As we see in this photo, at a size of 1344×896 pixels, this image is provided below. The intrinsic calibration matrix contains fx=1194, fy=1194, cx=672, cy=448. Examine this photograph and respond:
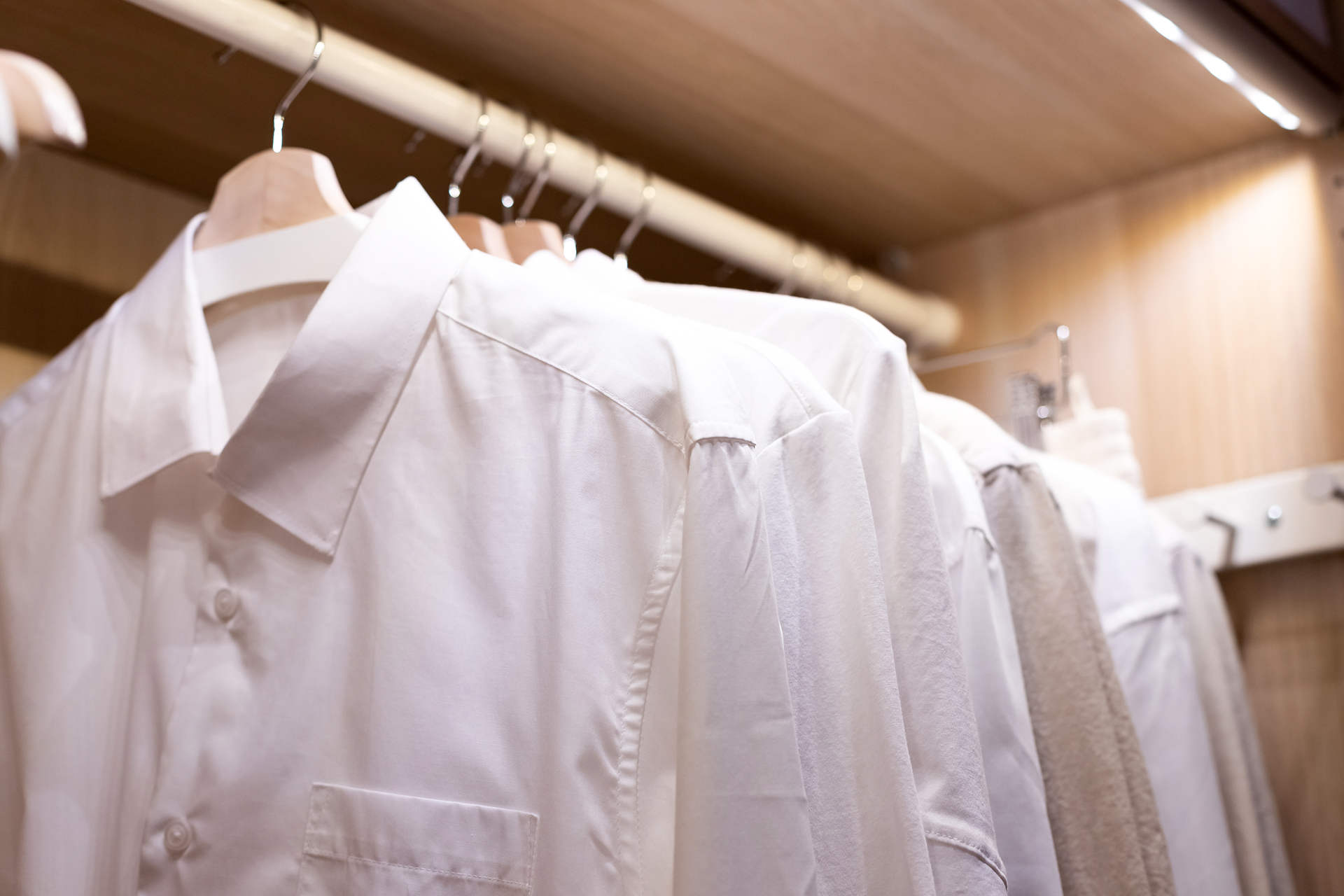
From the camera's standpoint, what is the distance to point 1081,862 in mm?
852

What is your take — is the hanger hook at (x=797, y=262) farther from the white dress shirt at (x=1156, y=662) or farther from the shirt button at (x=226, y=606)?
the shirt button at (x=226, y=606)

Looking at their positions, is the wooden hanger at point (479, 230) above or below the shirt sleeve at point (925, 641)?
above

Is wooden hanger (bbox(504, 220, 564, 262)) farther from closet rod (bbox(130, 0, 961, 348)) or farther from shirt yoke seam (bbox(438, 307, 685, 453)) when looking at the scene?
shirt yoke seam (bbox(438, 307, 685, 453))

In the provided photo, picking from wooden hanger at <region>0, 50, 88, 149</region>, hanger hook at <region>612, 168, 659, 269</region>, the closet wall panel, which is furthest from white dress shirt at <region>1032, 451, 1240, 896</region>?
wooden hanger at <region>0, 50, 88, 149</region>

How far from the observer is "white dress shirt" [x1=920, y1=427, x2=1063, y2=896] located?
799 mm

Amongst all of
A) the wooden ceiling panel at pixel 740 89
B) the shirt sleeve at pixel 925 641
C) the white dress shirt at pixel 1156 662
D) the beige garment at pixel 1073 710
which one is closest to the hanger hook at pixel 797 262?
the wooden ceiling panel at pixel 740 89

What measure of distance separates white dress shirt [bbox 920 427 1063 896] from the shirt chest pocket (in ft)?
1.03

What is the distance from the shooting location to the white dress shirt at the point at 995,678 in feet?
2.62

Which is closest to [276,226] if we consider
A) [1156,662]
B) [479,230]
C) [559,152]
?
[479,230]

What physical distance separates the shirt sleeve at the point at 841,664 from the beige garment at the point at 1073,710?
0.28 metres

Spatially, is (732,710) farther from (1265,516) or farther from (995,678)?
(1265,516)

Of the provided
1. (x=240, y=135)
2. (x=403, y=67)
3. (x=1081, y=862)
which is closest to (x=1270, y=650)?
(x=1081, y=862)

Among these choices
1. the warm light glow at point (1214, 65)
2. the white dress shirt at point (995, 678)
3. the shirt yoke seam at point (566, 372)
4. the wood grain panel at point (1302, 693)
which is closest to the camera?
the shirt yoke seam at point (566, 372)

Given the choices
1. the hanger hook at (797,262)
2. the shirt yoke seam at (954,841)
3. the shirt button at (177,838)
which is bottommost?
the shirt yoke seam at (954,841)
